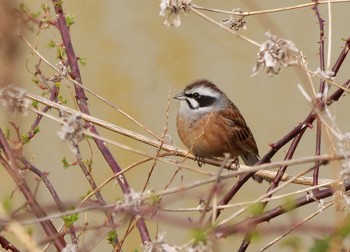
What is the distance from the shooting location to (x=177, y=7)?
2.35 m

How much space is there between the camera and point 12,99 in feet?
6.80

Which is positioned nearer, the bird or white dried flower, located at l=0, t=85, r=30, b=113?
white dried flower, located at l=0, t=85, r=30, b=113

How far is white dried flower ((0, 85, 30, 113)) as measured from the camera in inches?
81.4

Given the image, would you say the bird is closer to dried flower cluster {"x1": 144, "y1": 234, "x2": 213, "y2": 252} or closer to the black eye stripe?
the black eye stripe

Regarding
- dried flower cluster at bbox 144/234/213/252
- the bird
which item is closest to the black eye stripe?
the bird

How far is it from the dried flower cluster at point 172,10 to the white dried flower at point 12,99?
1.47 feet

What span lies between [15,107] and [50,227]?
1.24ft

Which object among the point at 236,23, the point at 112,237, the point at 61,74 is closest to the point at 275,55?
the point at 236,23

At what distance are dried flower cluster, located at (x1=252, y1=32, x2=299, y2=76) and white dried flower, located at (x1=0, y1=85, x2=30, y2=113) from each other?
0.54 metres

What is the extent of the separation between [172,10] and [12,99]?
0.52m

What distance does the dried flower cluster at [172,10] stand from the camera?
2.35 metres

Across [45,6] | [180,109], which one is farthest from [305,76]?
[180,109]

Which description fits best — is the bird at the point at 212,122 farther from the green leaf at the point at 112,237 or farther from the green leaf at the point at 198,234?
the green leaf at the point at 198,234

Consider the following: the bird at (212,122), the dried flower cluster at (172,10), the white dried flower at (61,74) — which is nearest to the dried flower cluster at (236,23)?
the dried flower cluster at (172,10)
